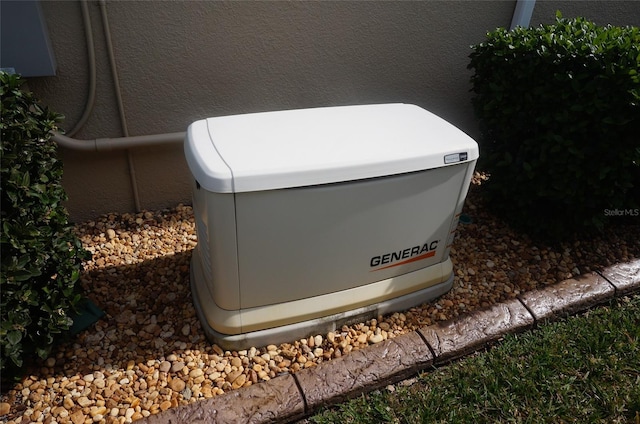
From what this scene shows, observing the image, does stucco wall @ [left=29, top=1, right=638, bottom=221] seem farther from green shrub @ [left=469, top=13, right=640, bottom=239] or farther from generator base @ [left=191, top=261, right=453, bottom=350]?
generator base @ [left=191, top=261, right=453, bottom=350]

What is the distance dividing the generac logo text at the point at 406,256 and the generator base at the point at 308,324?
8.7 inches

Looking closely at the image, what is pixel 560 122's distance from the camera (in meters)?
2.45

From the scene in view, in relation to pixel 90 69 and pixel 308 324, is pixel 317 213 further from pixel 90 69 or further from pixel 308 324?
pixel 90 69

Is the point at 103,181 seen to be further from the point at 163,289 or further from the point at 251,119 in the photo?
the point at 251,119

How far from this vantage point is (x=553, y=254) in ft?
9.09

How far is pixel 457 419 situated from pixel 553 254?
1.46 meters

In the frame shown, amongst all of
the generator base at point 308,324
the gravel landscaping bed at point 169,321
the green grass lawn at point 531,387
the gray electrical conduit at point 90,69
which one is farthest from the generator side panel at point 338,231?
the gray electrical conduit at point 90,69

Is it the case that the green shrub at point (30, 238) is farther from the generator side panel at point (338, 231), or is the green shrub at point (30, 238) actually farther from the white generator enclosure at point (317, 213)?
the generator side panel at point (338, 231)

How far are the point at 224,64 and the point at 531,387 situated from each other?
2.35 metres

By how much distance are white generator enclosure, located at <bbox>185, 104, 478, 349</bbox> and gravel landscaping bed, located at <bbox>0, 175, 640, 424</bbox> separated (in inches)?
3.9

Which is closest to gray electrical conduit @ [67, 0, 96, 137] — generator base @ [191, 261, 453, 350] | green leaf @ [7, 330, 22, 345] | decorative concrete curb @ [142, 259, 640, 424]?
generator base @ [191, 261, 453, 350]

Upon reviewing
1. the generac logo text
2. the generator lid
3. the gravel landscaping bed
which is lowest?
the gravel landscaping bed

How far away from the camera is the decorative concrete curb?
68.7 inches

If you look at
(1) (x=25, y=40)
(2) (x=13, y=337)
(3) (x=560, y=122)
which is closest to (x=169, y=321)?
(2) (x=13, y=337)
